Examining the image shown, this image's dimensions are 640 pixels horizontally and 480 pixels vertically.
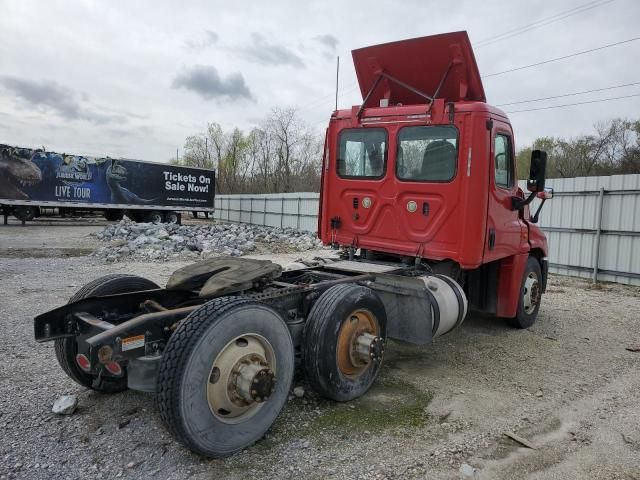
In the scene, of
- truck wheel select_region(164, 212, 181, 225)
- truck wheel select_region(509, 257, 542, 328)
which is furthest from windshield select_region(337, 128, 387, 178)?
truck wheel select_region(164, 212, 181, 225)

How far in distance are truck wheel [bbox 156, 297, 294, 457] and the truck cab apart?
2.59 metres

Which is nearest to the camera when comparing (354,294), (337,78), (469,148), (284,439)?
(284,439)

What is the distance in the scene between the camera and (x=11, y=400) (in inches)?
154

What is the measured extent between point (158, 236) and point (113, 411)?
13714 millimetres

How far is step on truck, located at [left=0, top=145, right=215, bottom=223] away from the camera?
23391mm

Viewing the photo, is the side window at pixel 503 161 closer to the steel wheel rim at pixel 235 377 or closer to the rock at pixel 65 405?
the steel wheel rim at pixel 235 377

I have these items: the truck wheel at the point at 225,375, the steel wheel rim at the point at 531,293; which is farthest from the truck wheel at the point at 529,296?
the truck wheel at the point at 225,375

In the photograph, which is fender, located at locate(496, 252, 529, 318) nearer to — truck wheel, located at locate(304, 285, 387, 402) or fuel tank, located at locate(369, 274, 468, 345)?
fuel tank, located at locate(369, 274, 468, 345)

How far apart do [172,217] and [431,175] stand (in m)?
26.3

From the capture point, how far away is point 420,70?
575 centimetres

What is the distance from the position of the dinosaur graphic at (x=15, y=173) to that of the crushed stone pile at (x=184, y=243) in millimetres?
6879

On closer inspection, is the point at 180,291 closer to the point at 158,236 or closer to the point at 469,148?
the point at 469,148

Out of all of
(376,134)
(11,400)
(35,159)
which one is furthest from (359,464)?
(35,159)

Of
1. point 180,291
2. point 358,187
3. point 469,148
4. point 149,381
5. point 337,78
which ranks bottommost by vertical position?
point 149,381
